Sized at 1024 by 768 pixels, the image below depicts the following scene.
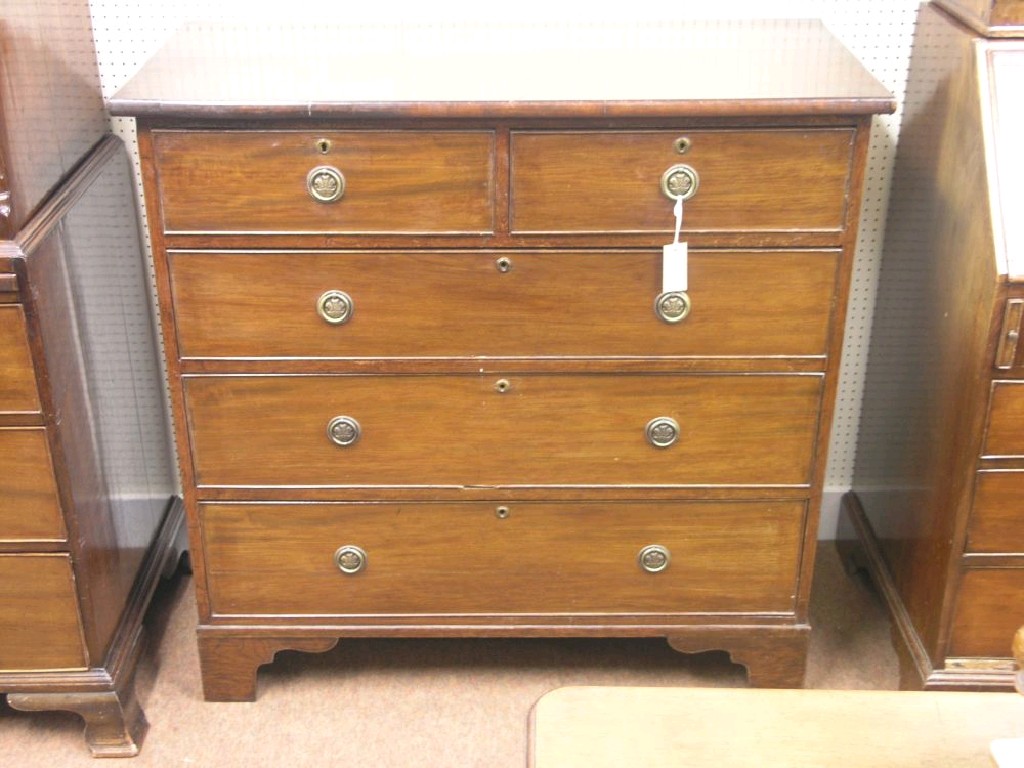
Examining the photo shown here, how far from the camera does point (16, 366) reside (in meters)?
1.87

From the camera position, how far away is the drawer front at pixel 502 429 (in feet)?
6.64

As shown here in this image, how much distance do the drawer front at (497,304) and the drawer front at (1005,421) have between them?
29cm

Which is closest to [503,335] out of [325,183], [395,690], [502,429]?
[502,429]

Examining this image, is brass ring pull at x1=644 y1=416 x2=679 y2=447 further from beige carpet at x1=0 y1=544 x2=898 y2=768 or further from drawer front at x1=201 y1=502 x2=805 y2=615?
beige carpet at x1=0 y1=544 x2=898 y2=768

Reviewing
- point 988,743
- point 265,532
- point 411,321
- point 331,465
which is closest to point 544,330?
point 411,321

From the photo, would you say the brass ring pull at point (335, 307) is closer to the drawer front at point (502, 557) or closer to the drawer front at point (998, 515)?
the drawer front at point (502, 557)

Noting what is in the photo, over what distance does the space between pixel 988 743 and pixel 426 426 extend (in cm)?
106

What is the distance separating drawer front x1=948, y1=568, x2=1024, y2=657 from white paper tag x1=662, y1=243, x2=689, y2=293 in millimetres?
739

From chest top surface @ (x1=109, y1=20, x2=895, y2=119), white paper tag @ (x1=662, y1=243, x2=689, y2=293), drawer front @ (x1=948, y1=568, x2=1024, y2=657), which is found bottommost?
drawer front @ (x1=948, y1=568, x2=1024, y2=657)

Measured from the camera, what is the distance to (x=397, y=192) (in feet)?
6.14

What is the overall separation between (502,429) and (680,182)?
0.53m

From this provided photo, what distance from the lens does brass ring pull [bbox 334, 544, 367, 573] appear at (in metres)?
2.16

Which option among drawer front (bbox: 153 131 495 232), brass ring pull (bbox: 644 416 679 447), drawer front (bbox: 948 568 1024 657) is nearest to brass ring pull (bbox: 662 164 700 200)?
drawer front (bbox: 153 131 495 232)

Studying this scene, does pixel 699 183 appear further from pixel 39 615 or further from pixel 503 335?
pixel 39 615
